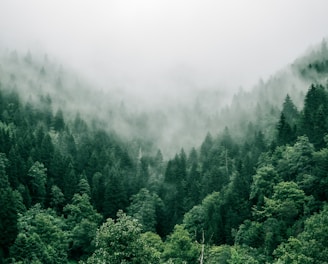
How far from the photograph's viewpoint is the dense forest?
71544mm

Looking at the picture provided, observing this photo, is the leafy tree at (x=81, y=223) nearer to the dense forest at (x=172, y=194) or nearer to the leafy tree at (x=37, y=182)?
the dense forest at (x=172, y=194)

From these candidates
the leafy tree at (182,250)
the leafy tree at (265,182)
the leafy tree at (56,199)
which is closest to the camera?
the leafy tree at (182,250)

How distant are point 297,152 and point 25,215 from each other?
5734cm

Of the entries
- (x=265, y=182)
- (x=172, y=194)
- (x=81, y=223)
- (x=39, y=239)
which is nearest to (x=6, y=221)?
(x=39, y=239)

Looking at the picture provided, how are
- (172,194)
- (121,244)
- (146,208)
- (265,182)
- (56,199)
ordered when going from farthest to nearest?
(172,194) < (146,208) < (56,199) < (265,182) < (121,244)

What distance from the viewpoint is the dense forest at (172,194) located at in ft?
235

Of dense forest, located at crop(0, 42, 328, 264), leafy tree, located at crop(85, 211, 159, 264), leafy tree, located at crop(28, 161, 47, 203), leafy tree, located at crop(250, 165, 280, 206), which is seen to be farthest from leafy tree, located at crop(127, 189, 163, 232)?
leafy tree, located at crop(85, 211, 159, 264)

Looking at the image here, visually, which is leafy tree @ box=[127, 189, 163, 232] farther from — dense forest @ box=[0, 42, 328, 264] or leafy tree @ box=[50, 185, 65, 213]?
leafy tree @ box=[50, 185, 65, 213]

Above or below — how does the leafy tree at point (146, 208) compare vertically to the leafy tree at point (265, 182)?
above

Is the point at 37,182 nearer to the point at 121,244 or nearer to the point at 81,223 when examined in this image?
the point at 81,223

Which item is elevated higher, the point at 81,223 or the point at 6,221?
the point at 81,223

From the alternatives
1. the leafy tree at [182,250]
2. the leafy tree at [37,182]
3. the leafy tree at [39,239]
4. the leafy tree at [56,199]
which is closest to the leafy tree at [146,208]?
the leafy tree at [56,199]

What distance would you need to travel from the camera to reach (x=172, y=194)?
132 metres

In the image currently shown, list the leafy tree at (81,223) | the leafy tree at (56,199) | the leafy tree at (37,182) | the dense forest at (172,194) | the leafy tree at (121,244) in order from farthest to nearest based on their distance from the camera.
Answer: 1. the leafy tree at (56,199)
2. the leafy tree at (37,182)
3. the leafy tree at (81,223)
4. the dense forest at (172,194)
5. the leafy tree at (121,244)
